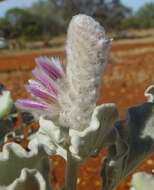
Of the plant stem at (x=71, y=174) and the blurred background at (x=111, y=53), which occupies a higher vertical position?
the blurred background at (x=111, y=53)

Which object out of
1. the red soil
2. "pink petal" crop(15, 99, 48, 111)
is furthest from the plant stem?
the red soil

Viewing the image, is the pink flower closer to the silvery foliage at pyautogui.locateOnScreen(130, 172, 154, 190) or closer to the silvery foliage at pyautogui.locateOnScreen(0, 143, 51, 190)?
the silvery foliage at pyautogui.locateOnScreen(0, 143, 51, 190)

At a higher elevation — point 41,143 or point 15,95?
point 15,95

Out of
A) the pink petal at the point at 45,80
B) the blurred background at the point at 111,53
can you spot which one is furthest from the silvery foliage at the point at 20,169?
the blurred background at the point at 111,53

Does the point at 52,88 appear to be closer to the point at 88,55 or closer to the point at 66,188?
the point at 88,55

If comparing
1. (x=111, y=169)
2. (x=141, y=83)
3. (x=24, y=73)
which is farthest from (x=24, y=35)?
(x=111, y=169)

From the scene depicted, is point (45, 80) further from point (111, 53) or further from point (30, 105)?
point (111, 53)

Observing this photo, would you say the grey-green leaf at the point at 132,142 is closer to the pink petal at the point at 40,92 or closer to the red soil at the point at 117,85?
the pink petal at the point at 40,92
